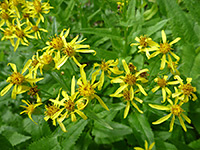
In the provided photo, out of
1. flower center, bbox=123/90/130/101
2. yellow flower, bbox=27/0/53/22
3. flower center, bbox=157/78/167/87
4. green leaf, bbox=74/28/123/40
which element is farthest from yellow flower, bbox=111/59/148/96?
yellow flower, bbox=27/0/53/22

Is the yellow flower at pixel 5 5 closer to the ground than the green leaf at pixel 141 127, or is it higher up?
higher up

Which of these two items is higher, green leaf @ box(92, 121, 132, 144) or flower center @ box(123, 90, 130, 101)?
flower center @ box(123, 90, 130, 101)

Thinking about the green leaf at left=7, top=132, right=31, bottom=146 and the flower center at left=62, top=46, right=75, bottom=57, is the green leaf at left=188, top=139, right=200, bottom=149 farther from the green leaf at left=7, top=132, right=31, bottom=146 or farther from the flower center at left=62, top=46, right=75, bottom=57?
the green leaf at left=7, top=132, right=31, bottom=146

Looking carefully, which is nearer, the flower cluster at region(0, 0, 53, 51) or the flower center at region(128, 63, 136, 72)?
the flower center at region(128, 63, 136, 72)

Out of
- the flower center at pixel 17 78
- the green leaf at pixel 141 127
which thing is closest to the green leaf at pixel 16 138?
the flower center at pixel 17 78

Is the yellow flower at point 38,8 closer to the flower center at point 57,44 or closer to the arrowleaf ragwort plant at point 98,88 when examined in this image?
the arrowleaf ragwort plant at point 98,88

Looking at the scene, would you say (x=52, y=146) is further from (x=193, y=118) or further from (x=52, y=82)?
(x=193, y=118)
